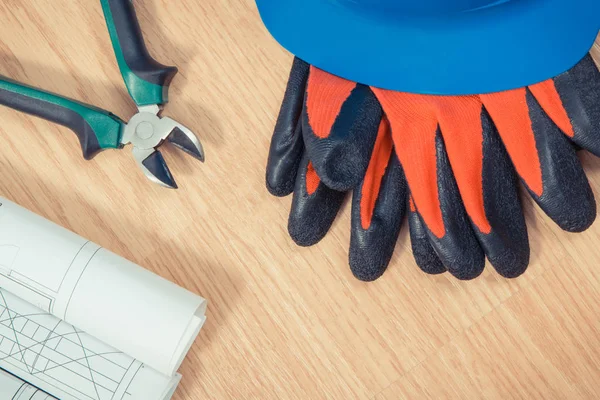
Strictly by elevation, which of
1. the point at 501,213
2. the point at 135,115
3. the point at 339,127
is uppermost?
the point at 135,115

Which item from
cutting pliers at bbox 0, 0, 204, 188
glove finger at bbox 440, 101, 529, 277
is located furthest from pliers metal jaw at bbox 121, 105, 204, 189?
glove finger at bbox 440, 101, 529, 277

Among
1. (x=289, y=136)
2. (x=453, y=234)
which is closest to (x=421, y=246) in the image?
(x=453, y=234)

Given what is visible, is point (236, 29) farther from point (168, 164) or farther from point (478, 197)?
point (478, 197)

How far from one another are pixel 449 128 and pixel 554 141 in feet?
0.28

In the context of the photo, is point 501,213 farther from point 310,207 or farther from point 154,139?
point 154,139

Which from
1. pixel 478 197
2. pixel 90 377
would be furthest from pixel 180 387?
pixel 478 197

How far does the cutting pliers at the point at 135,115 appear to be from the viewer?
685 millimetres

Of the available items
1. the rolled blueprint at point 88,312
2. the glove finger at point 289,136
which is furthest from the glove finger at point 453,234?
the rolled blueprint at point 88,312

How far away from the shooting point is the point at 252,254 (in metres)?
0.72

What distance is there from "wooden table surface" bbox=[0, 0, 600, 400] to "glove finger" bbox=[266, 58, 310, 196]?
4 centimetres

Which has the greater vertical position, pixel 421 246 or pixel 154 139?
pixel 154 139

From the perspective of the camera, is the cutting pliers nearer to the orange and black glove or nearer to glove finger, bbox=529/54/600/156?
the orange and black glove

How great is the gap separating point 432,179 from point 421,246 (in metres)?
0.06

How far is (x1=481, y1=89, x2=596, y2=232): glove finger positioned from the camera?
639 mm
